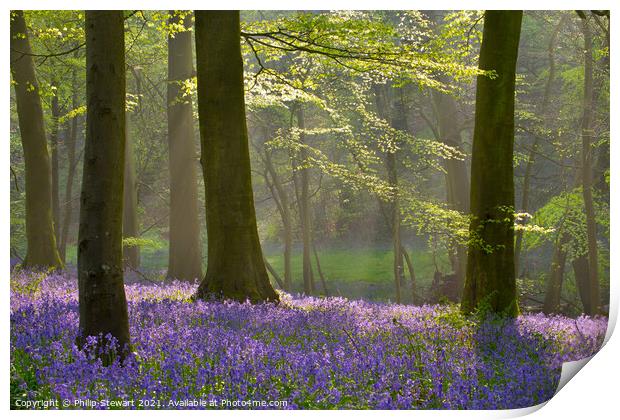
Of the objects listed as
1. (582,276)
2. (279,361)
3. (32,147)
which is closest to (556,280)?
(582,276)

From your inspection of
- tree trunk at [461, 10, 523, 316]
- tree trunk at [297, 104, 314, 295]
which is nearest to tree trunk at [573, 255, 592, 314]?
tree trunk at [461, 10, 523, 316]

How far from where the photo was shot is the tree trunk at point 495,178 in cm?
833

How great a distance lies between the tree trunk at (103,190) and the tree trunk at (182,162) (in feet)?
28.5

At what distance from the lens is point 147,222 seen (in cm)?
2180

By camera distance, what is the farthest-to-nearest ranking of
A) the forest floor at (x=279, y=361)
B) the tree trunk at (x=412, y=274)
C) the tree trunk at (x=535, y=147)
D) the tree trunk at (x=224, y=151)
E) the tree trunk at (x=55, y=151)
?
1. the tree trunk at (x=412, y=274)
2. the tree trunk at (x=535, y=147)
3. the tree trunk at (x=55, y=151)
4. the tree trunk at (x=224, y=151)
5. the forest floor at (x=279, y=361)

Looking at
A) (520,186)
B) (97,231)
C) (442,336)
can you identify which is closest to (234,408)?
(97,231)

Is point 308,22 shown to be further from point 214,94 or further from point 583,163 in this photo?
point 583,163

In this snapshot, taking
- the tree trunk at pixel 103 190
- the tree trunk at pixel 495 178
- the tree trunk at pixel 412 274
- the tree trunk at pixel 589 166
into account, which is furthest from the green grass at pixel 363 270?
the tree trunk at pixel 103 190

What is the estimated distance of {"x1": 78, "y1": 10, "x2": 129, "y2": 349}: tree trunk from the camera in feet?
16.6

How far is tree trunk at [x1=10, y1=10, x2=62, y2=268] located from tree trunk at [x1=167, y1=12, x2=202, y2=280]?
314 centimetres

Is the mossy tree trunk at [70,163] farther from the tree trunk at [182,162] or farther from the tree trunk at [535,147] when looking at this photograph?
the tree trunk at [535,147]

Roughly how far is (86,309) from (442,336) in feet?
11.6

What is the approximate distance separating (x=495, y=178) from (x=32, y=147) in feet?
27.3

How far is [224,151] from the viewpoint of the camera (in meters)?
8.26
